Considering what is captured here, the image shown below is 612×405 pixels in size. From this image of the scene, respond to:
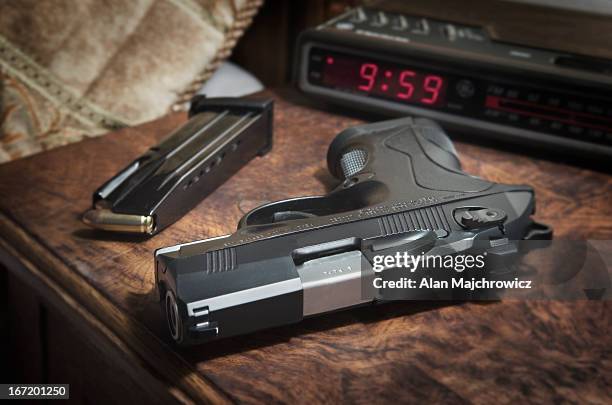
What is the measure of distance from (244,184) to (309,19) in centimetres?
54

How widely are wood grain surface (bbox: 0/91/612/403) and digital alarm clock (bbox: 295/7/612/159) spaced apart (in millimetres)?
71

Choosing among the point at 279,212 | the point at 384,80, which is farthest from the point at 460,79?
the point at 279,212

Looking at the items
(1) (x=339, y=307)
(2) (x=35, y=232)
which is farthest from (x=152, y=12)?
(1) (x=339, y=307)

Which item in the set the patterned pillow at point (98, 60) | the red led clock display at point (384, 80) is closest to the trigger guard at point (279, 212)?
the red led clock display at point (384, 80)

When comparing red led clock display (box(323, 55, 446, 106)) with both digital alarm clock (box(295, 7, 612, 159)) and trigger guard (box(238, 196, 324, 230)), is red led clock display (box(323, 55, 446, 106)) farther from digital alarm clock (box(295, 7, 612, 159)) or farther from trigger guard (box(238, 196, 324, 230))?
trigger guard (box(238, 196, 324, 230))

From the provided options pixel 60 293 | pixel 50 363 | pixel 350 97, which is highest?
pixel 350 97

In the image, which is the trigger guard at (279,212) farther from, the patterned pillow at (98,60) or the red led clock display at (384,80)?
the patterned pillow at (98,60)

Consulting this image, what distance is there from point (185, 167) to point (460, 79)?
11.7 inches

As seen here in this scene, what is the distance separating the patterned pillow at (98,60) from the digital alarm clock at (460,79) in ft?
0.55

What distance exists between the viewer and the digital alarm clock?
2.23ft

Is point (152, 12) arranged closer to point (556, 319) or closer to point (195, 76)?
point (195, 76)

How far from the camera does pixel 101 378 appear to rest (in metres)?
0.57

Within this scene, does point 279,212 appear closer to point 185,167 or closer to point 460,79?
point 185,167

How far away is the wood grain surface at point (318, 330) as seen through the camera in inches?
17.0
